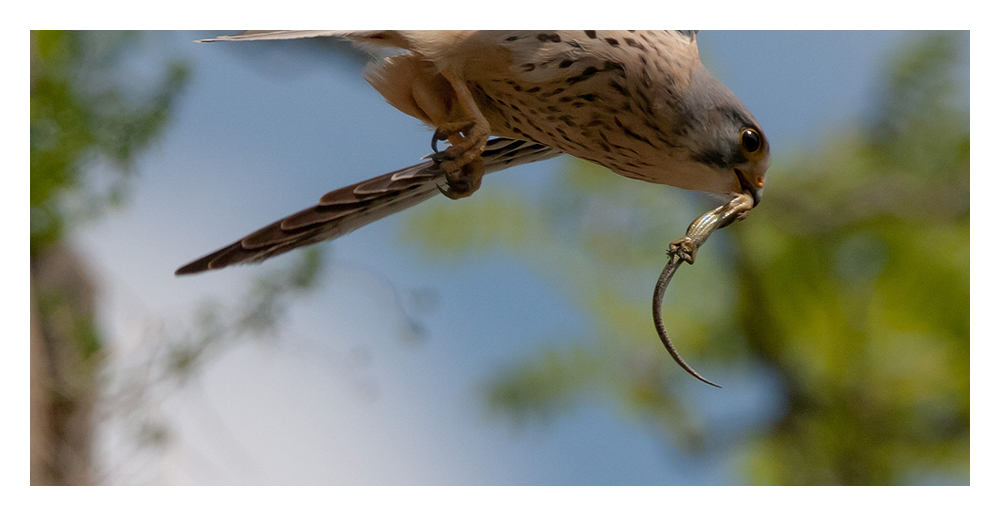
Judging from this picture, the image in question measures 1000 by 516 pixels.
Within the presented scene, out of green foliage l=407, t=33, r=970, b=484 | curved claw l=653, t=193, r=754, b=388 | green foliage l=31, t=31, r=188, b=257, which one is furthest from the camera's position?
green foliage l=407, t=33, r=970, b=484

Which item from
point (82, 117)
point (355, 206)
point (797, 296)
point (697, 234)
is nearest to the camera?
point (697, 234)

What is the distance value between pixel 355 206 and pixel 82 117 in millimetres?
738

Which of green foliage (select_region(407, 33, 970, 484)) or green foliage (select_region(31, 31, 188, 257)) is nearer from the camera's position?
green foliage (select_region(31, 31, 188, 257))

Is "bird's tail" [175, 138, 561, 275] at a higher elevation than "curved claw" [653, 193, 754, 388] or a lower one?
higher

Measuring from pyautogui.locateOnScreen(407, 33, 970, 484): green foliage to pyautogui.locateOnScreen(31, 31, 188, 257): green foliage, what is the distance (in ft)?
1.83

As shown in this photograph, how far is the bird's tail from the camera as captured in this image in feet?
3.38

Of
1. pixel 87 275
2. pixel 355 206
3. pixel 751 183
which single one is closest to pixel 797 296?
pixel 751 183

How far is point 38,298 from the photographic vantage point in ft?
4.98

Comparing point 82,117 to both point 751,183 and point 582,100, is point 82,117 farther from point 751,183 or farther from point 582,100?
point 751,183

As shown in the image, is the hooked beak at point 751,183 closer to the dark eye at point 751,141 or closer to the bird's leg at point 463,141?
the dark eye at point 751,141

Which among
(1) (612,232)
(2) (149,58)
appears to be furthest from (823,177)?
(2) (149,58)

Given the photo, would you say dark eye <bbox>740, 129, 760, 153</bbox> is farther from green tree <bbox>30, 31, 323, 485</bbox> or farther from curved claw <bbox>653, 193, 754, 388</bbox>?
green tree <bbox>30, 31, 323, 485</bbox>

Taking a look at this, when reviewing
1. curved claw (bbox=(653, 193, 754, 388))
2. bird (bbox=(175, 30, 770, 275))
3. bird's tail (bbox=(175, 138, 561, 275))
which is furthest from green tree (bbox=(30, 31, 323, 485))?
curved claw (bbox=(653, 193, 754, 388))

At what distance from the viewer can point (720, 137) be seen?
851 mm
